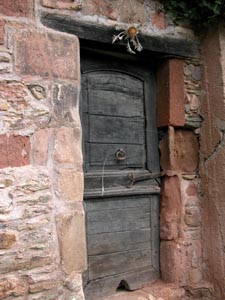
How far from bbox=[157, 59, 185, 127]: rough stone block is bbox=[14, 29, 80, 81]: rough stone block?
806mm

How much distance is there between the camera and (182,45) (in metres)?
2.64

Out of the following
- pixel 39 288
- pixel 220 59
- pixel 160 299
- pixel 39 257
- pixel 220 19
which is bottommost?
pixel 160 299

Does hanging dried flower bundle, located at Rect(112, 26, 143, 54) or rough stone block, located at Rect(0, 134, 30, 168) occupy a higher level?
hanging dried flower bundle, located at Rect(112, 26, 143, 54)

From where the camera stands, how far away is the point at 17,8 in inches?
76.2

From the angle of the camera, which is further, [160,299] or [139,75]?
[139,75]

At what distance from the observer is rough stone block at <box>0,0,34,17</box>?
190cm

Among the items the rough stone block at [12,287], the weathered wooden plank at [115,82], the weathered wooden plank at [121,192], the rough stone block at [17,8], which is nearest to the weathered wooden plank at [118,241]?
the weathered wooden plank at [121,192]

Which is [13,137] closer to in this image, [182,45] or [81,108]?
[81,108]

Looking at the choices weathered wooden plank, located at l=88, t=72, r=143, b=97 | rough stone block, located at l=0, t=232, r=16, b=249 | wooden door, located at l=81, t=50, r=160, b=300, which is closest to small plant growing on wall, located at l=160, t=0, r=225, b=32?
wooden door, located at l=81, t=50, r=160, b=300

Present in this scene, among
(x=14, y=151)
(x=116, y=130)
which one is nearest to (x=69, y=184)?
(x=14, y=151)

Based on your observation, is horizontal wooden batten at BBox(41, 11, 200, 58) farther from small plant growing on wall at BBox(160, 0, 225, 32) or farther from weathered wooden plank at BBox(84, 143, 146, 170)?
weathered wooden plank at BBox(84, 143, 146, 170)

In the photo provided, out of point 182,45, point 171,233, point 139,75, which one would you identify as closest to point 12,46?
point 139,75

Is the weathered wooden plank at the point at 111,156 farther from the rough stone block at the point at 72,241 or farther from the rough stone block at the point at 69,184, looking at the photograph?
the rough stone block at the point at 72,241

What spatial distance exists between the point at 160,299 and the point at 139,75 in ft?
5.15
